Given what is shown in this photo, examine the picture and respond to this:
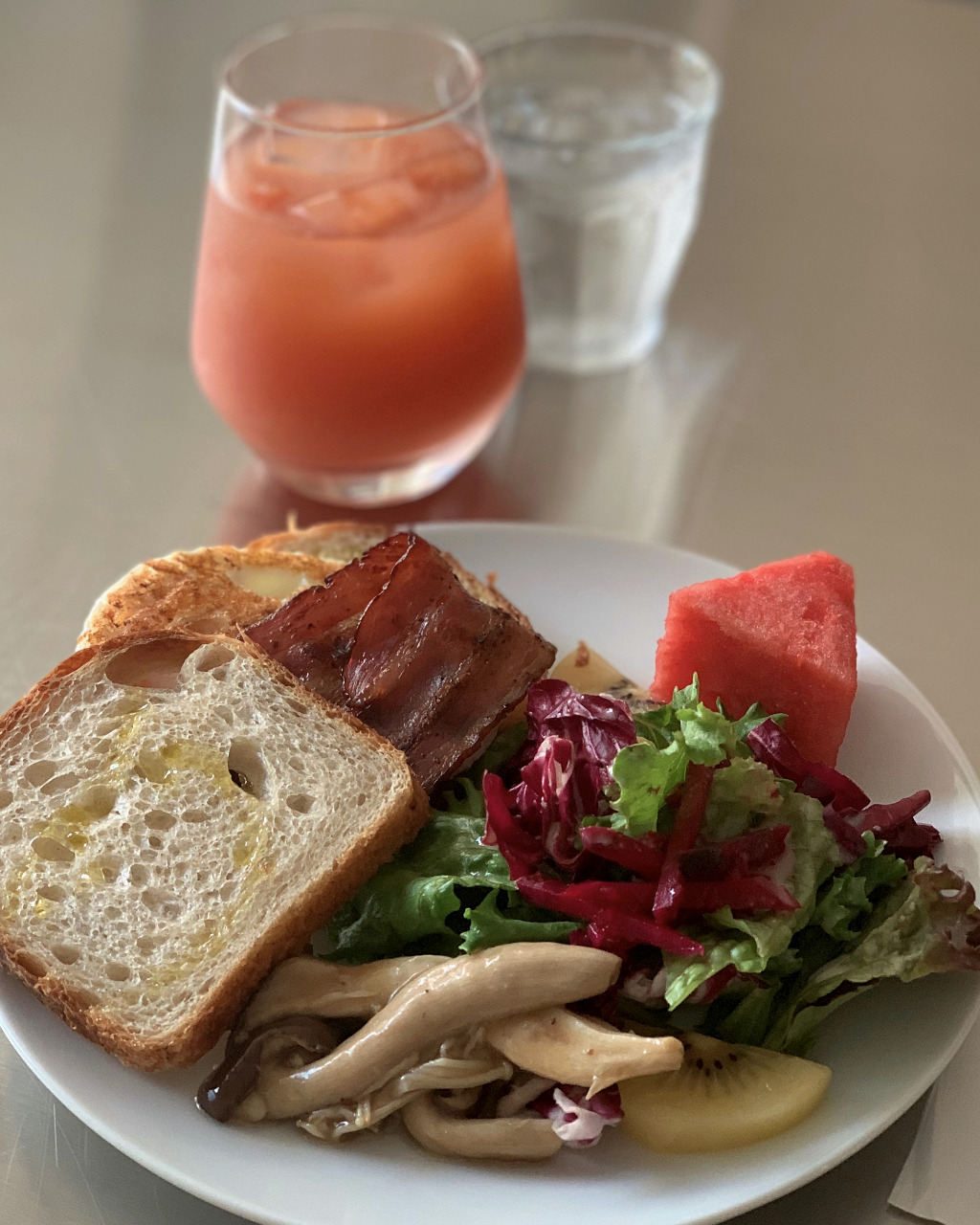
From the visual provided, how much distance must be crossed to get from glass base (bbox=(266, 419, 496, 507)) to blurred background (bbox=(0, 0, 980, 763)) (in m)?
0.07

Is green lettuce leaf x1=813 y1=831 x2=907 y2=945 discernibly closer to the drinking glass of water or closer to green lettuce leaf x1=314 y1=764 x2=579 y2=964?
green lettuce leaf x1=314 y1=764 x2=579 y2=964

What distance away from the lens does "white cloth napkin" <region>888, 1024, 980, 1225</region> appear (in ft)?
4.50

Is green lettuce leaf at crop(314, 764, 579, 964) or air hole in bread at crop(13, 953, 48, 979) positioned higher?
green lettuce leaf at crop(314, 764, 579, 964)

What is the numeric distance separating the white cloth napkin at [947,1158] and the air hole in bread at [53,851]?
91 cm

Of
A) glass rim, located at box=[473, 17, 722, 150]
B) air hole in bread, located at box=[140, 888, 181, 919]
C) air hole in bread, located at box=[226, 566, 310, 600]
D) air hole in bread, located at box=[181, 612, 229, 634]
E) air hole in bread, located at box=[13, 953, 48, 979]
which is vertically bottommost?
air hole in bread, located at box=[13, 953, 48, 979]

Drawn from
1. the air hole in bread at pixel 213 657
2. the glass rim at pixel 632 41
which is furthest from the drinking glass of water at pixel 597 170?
the air hole in bread at pixel 213 657

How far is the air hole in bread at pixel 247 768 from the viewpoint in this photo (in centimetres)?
158

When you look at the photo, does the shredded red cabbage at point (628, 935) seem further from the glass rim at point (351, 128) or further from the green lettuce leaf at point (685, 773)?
the glass rim at point (351, 128)

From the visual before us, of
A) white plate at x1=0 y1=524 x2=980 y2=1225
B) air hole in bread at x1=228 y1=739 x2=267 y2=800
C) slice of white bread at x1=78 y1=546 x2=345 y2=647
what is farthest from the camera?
slice of white bread at x1=78 y1=546 x2=345 y2=647

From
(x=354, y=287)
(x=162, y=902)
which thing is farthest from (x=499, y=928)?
(x=354, y=287)

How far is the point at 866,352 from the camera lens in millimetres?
2928

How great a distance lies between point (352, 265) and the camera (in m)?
2.05

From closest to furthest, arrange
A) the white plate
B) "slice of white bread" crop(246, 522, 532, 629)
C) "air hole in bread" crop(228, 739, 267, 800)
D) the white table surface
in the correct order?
the white plate
"air hole in bread" crop(228, 739, 267, 800)
"slice of white bread" crop(246, 522, 532, 629)
the white table surface

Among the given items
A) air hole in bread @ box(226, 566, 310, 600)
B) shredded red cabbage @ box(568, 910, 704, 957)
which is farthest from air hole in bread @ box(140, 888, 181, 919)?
air hole in bread @ box(226, 566, 310, 600)
